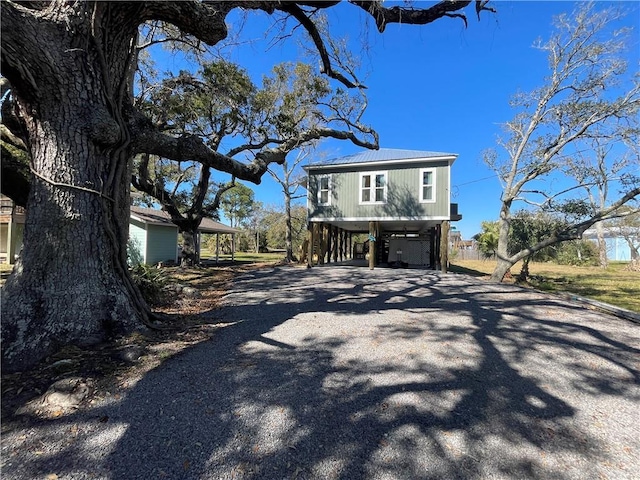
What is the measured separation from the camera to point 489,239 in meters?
25.5

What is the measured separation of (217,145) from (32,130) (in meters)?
8.16

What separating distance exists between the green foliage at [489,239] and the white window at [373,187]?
55.4 feet

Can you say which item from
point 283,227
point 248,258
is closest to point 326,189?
point 248,258

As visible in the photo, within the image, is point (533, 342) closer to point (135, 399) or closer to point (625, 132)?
point (135, 399)

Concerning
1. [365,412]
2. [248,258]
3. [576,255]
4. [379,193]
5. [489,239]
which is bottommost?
[365,412]

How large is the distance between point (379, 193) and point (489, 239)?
17.3 meters

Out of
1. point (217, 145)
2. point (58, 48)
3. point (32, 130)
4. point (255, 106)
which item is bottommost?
point (32, 130)

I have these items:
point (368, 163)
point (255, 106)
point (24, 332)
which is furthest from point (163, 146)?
point (368, 163)

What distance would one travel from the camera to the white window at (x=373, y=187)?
42.8 ft

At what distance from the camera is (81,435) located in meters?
1.95

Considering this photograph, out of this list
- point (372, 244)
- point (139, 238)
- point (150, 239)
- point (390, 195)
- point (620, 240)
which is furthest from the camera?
point (620, 240)

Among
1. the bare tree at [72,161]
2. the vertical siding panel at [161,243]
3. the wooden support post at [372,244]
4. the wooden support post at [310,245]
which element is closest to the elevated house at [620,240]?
the wooden support post at [372,244]

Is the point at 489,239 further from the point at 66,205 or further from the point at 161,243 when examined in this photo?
the point at 66,205

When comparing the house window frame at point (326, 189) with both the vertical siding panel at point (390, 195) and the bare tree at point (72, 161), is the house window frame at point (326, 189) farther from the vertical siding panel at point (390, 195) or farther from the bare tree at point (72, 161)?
the bare tree at point (72, 161)
